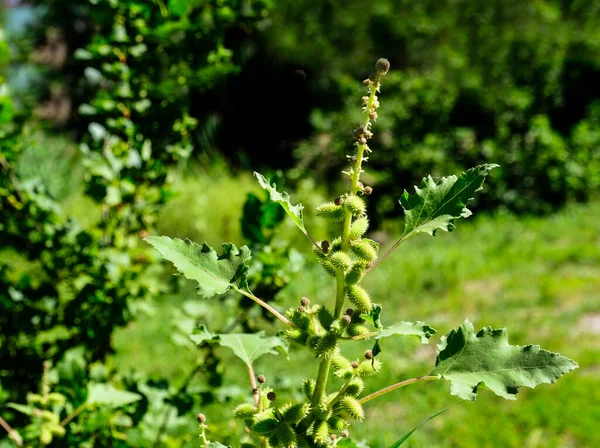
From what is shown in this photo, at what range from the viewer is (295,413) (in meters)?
0.99

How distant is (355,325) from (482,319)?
4.12 metres

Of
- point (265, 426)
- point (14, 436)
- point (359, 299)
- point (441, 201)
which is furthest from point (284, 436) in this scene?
point (14, 436)

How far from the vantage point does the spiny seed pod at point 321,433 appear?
0.97m

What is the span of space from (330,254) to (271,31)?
8.69m

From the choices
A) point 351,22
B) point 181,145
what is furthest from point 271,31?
point 181,145

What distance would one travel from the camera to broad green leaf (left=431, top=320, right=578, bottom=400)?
36.6 inches

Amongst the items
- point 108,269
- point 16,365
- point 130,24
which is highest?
point 130,24

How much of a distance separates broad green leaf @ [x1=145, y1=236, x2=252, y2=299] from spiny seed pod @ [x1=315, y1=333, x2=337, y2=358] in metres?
0.16

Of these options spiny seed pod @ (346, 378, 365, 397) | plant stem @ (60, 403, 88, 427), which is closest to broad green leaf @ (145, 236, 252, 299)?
spiny seed pod @ (346, 378, 365, 397)

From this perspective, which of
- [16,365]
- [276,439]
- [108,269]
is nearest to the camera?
[276,439]

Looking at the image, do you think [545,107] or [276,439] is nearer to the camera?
[276,439]

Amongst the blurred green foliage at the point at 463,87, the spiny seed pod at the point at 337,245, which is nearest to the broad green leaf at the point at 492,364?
the spiny seed pod at the point at 337,245

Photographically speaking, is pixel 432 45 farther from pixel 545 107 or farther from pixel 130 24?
pixel 130 24

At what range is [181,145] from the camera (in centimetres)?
196
